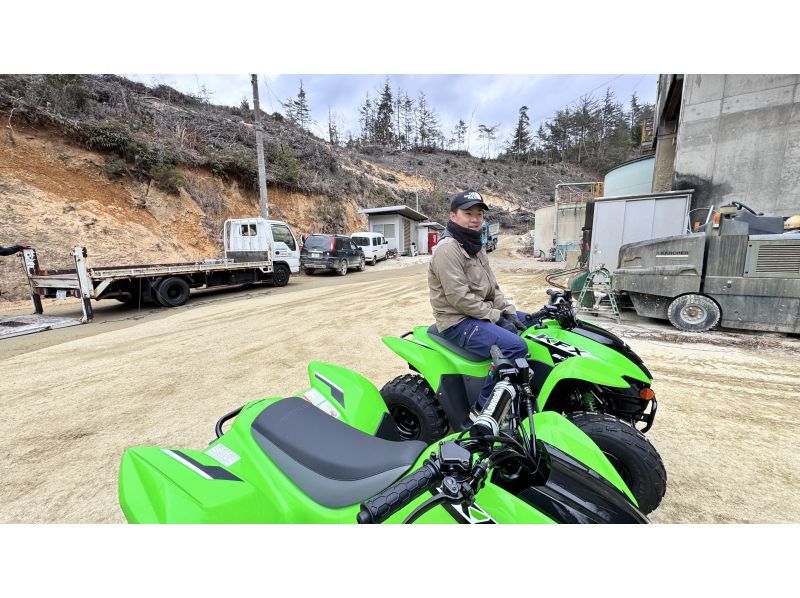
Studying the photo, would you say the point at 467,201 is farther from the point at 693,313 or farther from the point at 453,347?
the point at 693,313

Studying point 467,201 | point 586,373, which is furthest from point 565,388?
point 467,201

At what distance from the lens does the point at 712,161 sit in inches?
377

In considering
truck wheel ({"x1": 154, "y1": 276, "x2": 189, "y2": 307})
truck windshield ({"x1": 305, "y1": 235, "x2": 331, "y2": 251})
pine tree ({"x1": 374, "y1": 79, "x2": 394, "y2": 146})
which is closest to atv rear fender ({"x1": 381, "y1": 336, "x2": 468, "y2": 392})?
truck wheel ({"x1": 154, "y1": 276, "x2": 189, "y2": 307})

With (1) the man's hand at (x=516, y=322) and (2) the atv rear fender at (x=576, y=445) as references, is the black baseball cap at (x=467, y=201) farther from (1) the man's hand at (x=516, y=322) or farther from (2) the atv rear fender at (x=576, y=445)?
(2) the atv rear fender at (x=576, y=445)

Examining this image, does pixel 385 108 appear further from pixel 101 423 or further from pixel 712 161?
pixel 101 423

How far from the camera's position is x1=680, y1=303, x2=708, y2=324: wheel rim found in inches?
209

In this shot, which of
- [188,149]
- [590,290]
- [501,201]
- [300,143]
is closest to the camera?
[590,290]

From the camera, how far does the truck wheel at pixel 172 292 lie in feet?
26.2

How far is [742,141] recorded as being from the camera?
910 cm

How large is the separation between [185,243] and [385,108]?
53.6m

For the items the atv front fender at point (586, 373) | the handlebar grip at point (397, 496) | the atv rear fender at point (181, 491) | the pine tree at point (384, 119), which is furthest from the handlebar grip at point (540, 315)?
the pine tree at point (384, 119)

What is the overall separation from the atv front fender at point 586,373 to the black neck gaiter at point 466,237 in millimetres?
995

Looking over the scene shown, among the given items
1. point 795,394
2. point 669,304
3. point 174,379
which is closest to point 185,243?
point 174,379

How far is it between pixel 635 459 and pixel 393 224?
82.2 feet
